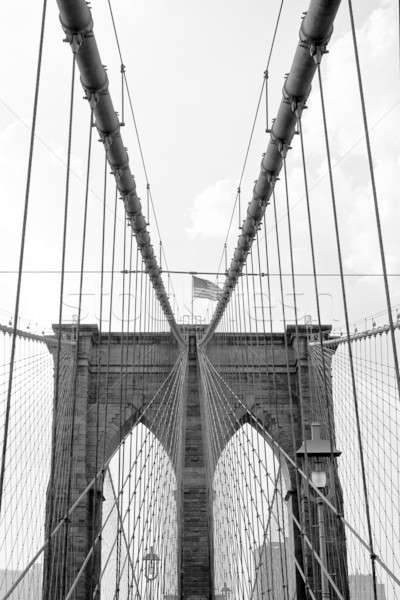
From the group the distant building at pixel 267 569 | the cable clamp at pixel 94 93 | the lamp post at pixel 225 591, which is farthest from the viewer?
the lamp post at pixel 225 591

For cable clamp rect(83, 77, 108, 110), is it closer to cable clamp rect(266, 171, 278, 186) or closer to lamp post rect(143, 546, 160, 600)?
cable clamp rect(266, 171, 278, 186)

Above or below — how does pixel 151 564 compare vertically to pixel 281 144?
below

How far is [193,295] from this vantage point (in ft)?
61.3

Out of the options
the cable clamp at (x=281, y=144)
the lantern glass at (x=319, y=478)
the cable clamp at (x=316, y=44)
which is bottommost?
the lantern glass at (x=319, y=478)

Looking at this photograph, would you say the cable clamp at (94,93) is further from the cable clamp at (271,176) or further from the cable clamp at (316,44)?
the cable clamp at (271,176)

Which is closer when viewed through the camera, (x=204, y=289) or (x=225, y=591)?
(x=225, y=591)

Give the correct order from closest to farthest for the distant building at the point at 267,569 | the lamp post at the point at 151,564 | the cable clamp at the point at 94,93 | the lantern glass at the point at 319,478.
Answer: the cable clamp at the point at 94,93 < the lantern glass at the point at 319,478 < the distant building at the point at 267,569 < the lamp post at the point at 151,564

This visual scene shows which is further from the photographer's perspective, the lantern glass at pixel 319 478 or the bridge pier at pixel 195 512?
the bridge pier at pixel 195 512

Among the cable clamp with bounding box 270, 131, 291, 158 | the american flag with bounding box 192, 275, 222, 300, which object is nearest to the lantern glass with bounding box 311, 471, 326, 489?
the cable clamp with bounding box 270, 131, 291, 158

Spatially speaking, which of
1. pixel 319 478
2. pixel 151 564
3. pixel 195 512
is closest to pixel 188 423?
pixel 195 512

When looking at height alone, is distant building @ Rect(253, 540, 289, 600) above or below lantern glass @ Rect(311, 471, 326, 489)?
below

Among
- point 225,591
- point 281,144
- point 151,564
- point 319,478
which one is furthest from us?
point 225,591

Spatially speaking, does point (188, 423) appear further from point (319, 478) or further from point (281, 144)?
point (281, 144)

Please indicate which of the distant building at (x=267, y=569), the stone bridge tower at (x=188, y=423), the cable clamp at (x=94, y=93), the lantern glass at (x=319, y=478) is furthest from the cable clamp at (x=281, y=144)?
the stone bridge tower at (x=188, y=423)
